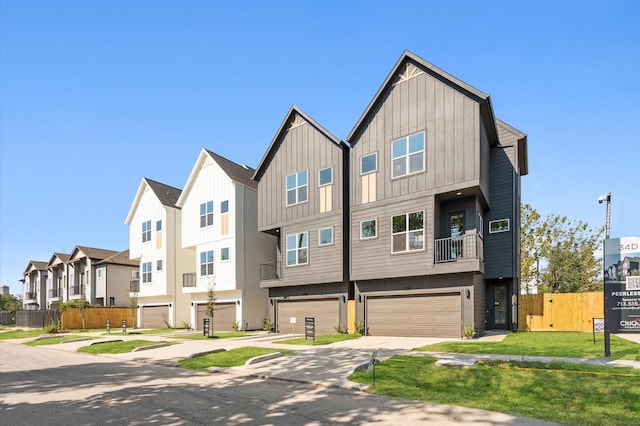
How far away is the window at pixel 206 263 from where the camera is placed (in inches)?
1190

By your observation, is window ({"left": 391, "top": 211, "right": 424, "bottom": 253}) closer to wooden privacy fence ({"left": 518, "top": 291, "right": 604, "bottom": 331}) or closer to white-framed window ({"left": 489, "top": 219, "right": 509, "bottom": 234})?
white-framed window ({"left": 489, "top": 219, "right": 509, "bottom": 234})

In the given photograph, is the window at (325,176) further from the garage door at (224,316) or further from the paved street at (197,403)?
the paved street at (197,403)

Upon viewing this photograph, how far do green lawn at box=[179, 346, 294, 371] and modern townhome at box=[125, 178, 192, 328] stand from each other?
64.4 feet

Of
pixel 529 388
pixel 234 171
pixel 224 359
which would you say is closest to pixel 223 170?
pixel 234 171

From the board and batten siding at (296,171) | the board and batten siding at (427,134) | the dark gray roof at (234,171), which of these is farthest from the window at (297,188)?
the dark gray roof at (234,171)

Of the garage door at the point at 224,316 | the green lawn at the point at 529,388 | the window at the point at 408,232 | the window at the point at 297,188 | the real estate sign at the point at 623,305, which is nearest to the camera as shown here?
the green lawn at the point at 529,388

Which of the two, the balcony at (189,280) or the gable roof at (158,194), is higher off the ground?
the gable roof at (158,194)

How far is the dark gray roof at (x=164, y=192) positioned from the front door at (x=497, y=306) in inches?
969

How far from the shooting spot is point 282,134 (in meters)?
26.2

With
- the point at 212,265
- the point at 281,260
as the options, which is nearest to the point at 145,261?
the point at 212,265

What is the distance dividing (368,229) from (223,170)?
1255 cm

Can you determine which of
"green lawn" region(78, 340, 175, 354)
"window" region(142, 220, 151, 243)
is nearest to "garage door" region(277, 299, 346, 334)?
"green lawn" region(78, 340, 175, 354)

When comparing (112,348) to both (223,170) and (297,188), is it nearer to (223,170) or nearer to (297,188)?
(297,188)

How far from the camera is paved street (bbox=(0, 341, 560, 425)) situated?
7406 millimetres
